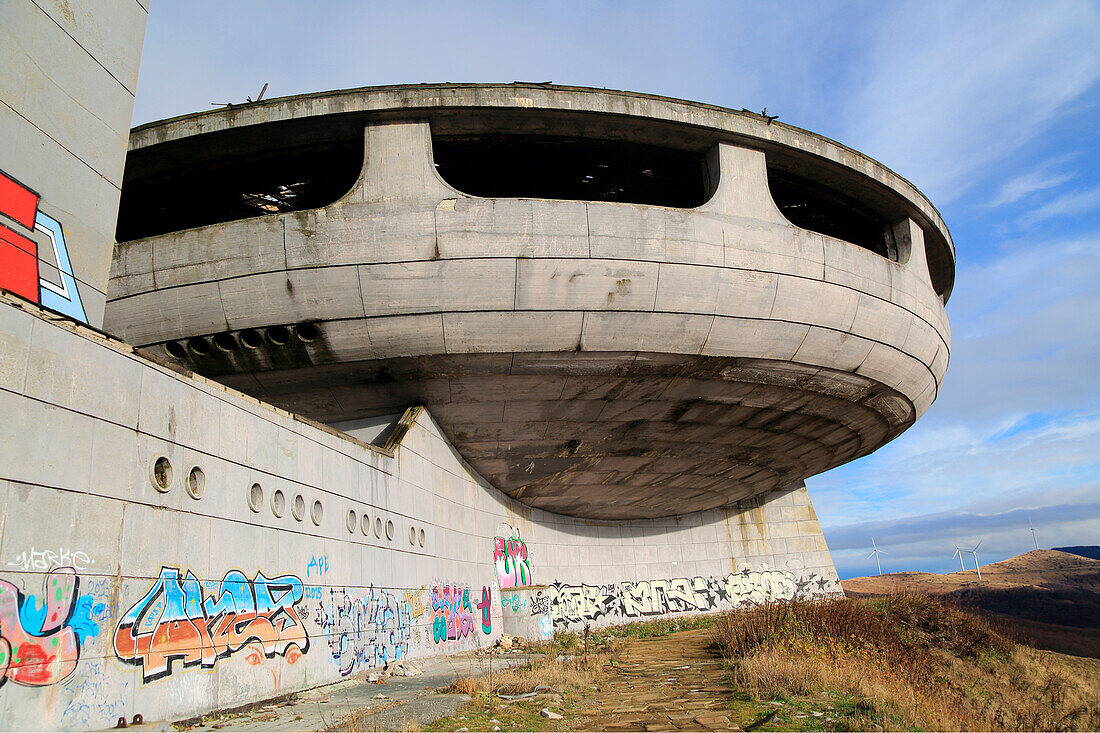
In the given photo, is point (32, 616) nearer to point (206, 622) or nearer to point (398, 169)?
point (206, 622)

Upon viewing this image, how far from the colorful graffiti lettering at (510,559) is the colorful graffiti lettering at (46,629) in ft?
50.9

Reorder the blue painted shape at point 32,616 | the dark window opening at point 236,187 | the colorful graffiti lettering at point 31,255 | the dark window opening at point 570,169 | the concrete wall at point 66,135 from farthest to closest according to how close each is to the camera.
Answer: the dark window opening at point 570,169 < the dark window opening at point 236,187 < the concrete wall at point 66,135 < the colorful graffiti lettering at point 31,255 < the blue painted shape at point 32,616

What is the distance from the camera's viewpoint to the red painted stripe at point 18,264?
9.09 meters

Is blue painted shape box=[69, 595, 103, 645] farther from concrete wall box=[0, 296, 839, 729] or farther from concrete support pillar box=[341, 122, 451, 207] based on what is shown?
concrete support pillar box=[341, 122, 451, 207]

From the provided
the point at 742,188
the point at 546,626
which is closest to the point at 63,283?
the point at 742,188

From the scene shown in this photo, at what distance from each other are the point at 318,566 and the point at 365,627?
1930 mm

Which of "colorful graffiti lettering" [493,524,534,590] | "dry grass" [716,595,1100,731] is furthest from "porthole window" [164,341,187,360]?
"dry grass" [716,595,1100,731]

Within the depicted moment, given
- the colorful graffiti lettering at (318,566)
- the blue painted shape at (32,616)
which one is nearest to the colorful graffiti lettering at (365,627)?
the colorful graffiti lettering at (318,566)

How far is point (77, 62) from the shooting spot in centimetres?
1061

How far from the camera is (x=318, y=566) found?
1161 centimetres

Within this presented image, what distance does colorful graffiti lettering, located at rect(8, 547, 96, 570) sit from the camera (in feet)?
21.2

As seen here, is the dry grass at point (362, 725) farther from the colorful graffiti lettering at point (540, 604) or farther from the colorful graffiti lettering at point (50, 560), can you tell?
the colorful graffiti lettering at point (540, 604)

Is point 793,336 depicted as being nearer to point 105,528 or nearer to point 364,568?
point 364,568

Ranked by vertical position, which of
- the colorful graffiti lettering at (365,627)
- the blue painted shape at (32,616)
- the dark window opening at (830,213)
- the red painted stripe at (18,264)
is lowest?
the colorful graffiti lettering at (365,627)
